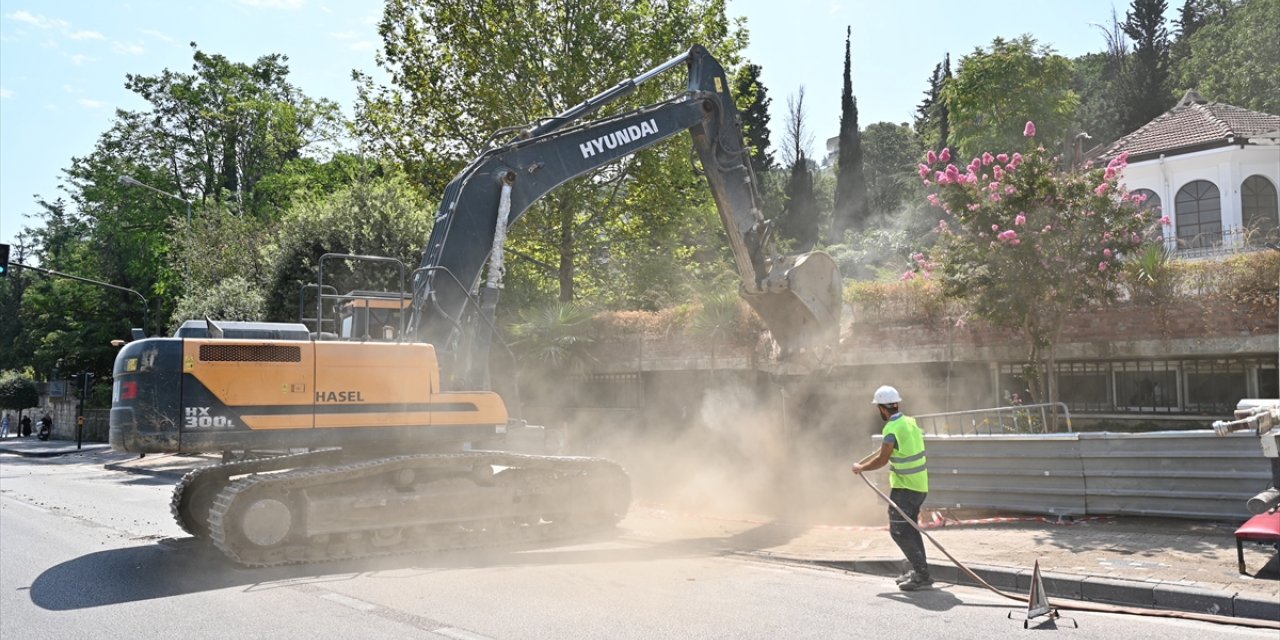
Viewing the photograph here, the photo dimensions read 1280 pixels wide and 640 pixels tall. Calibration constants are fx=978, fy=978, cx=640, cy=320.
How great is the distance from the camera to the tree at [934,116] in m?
51.9

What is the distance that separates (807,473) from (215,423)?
990cm

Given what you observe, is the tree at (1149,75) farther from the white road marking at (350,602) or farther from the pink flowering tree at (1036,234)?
the white road marking at (350,602)

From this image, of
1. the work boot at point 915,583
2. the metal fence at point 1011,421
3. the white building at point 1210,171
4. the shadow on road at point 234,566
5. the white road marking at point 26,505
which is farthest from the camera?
the white building at point 1210,171

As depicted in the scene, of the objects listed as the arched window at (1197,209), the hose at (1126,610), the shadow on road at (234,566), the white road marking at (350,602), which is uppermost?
the arched window at (1197,209)

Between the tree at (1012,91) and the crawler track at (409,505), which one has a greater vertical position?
the tree at (1012,91)

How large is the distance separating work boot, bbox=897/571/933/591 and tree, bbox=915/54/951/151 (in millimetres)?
44886

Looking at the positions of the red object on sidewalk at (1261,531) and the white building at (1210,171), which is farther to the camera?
the white building at (1210,171)

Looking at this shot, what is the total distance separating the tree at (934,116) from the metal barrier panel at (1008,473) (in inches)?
1635

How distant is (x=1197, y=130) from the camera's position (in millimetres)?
29906

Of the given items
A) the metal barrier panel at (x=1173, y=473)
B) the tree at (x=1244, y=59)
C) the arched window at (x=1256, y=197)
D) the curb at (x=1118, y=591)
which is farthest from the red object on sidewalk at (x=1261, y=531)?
the tree at (x=1244, y=59)

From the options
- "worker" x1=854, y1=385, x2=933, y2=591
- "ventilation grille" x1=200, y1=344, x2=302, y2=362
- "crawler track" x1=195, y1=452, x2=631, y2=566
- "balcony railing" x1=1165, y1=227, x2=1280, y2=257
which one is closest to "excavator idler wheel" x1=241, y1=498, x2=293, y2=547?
"crawler track" x1=195, y1=452, x2=631, y2=566

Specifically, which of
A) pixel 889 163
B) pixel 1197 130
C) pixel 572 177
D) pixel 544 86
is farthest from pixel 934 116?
pixel 572 177

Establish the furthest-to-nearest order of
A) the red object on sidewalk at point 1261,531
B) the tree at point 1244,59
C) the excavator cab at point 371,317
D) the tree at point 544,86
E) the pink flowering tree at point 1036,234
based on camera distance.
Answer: the tree at point 1244,59, the tree at point 544,86, the pink flowering tree at point 1036,234, the excavator cab at point 371,317, the red object on sidewalk at point 1261,531

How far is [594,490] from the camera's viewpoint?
12.2 m
